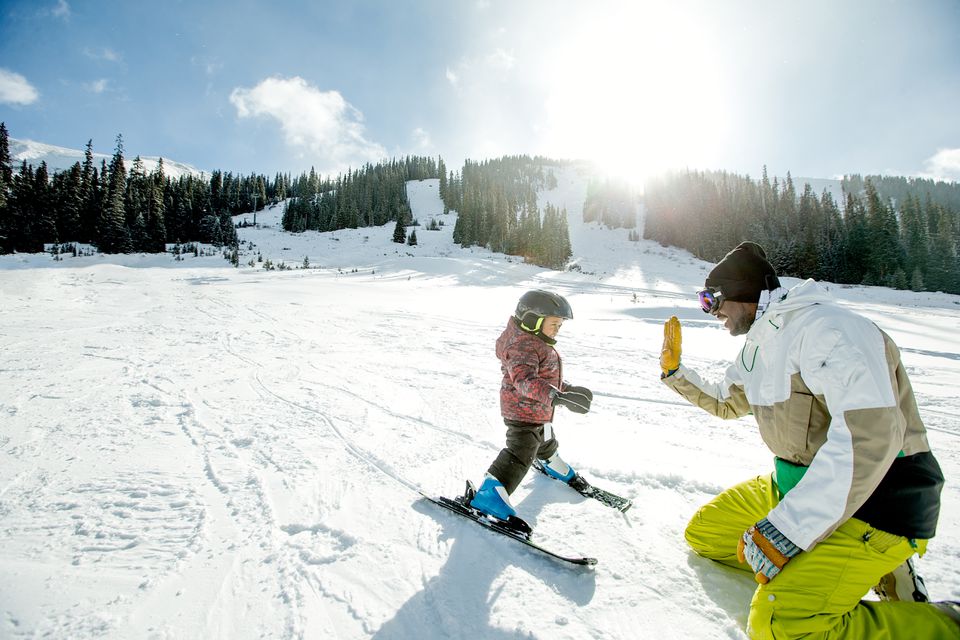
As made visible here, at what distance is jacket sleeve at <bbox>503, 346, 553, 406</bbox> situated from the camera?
2912mm

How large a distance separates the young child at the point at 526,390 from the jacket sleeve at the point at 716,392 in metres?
0.73

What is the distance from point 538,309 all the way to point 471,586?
1.88 metres

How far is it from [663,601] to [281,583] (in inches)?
86.9

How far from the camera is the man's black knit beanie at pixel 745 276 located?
91.9 inches

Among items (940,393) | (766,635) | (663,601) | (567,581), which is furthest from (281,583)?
(940,393)

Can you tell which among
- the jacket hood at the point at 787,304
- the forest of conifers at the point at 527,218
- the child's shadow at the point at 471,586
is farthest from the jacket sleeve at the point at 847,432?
the forest of conifers at the point at 527,218

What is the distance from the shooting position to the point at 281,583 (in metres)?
2.30

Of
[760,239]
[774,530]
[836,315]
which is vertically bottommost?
[774,530]

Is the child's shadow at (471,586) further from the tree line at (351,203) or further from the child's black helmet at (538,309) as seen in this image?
the tree line at (351,203)

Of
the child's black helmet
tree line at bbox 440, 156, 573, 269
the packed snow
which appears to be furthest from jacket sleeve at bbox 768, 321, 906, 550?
tree line at bbox 440, 156, 573, 269

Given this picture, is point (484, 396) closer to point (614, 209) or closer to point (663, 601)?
point (663, 601)

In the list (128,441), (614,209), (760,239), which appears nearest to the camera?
(128,441)

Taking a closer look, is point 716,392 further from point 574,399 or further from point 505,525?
point 505,525

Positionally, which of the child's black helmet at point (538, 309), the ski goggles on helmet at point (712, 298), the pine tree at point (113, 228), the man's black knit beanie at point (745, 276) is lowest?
the child's black helmet at point (538, 309)
